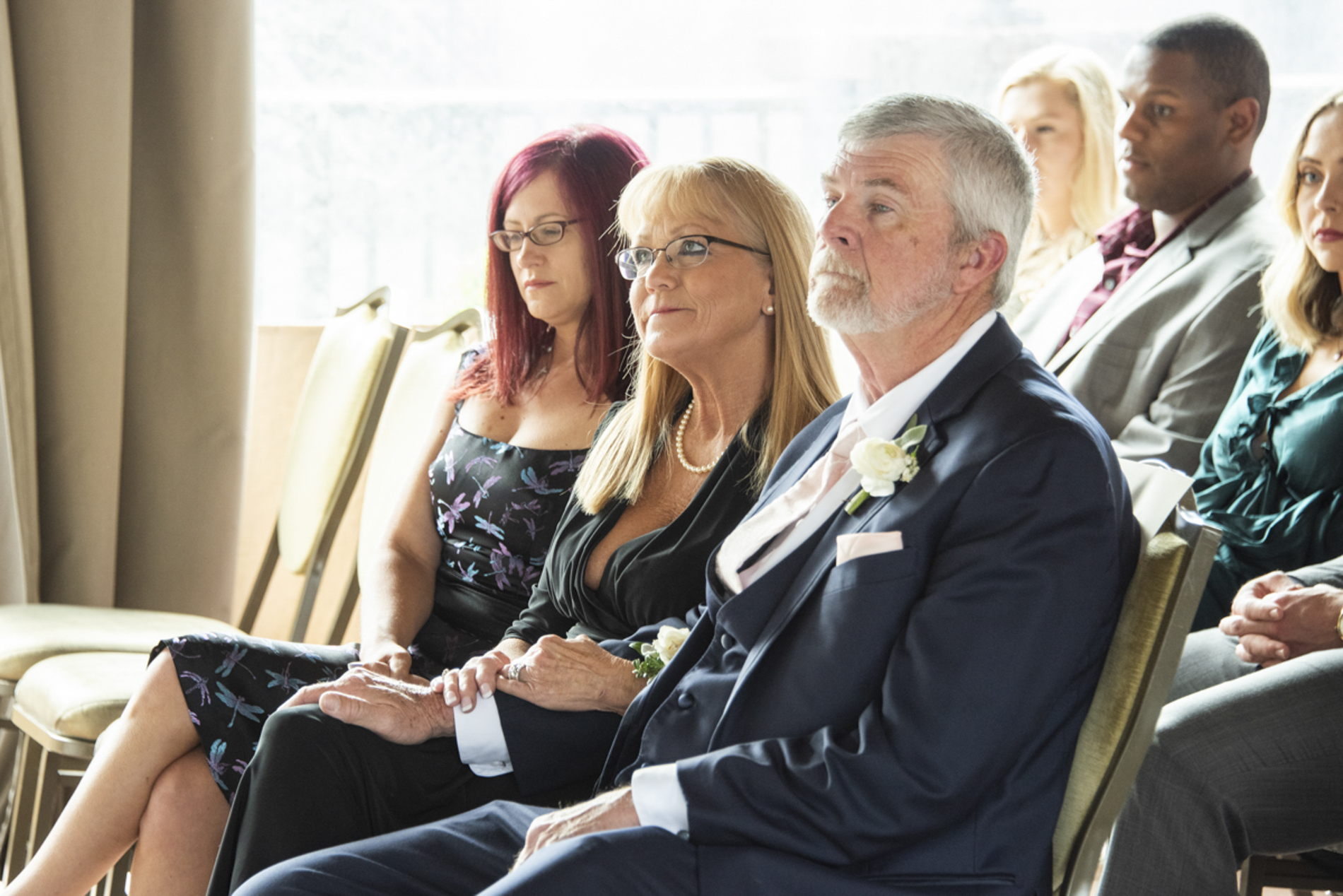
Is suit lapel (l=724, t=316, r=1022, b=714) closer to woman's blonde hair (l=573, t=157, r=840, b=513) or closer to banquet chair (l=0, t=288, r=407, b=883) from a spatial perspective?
woman's blonde hair (l=573, t=157, r=840, b=513)

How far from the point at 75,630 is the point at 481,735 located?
115cm

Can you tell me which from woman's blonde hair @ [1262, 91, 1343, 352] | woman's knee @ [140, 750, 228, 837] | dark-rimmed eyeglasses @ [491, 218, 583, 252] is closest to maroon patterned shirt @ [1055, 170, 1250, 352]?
woman's blonde hair @ [1262, 91, 1343, 352]

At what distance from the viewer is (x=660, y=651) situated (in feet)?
5.09

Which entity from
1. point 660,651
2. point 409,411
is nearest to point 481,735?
point 660,651

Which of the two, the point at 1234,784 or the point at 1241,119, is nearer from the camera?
the point at 1234,784

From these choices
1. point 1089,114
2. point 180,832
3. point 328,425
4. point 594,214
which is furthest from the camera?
point 1089,114

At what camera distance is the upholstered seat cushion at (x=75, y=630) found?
2.18 m

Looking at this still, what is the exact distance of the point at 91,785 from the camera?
1.69m

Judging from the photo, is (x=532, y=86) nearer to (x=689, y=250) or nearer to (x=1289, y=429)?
(x=689, y=250)

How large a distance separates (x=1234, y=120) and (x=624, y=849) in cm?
195

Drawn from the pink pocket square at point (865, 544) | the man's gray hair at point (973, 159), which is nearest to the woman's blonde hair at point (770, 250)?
the man's gray hair at point (973, 159)

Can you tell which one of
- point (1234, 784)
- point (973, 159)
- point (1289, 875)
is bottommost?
point (1289, 875)

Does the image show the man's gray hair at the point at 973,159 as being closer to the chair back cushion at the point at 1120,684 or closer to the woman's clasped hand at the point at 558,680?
the chair back cushion at the point at 1120,684

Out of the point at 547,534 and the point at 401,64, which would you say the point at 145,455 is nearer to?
the point at 547,534
